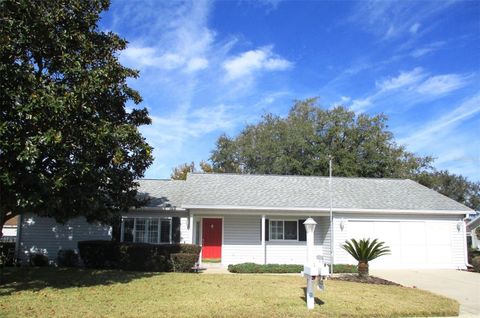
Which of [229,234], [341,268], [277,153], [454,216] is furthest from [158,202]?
[277,153]

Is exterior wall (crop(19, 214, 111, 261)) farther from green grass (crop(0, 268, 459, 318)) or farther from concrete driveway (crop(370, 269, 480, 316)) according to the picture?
concrete driveway (crop(370, 269, 480, 316))

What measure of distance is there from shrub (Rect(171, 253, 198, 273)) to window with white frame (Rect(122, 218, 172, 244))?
3.01m

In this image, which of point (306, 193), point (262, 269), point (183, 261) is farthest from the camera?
point (306, 193)

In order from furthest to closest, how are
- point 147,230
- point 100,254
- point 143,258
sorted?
point 147,230, point 100,254, point 143,258

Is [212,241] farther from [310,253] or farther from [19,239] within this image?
[310,253]

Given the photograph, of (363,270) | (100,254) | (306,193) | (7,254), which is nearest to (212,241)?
(306,193)

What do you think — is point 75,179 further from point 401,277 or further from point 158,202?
point 401,277

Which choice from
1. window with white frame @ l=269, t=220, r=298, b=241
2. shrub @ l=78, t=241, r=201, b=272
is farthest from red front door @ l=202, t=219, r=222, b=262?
shrub @ l=78, t=241, r=201, b=272

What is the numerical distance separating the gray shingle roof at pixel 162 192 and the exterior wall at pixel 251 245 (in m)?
1.62

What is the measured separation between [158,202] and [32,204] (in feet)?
34.5

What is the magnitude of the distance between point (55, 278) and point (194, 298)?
231 inches

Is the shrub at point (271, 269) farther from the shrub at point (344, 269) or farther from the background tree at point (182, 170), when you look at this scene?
the background tree at point (182, 170)

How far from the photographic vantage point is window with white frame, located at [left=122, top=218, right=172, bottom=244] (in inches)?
824

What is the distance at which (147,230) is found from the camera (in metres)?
21.0
